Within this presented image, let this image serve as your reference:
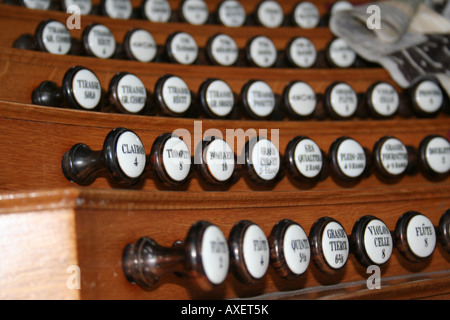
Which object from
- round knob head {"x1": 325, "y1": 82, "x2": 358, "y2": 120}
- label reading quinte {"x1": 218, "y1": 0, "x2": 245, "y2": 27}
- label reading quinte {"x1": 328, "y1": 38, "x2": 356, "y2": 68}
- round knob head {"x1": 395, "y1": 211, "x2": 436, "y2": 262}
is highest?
label reading quinte {"x1": 218, "y1": 0, "x2": 245, "y2": 27}

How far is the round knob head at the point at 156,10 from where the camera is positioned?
1601 millimetres

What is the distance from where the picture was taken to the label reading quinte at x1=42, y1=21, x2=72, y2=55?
1325 millimetres

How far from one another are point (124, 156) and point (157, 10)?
0.76m

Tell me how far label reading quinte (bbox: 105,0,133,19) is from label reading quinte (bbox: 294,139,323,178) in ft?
2.38

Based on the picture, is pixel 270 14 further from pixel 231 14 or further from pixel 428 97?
pixel 428 97

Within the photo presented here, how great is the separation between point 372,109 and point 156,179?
26.9 inches

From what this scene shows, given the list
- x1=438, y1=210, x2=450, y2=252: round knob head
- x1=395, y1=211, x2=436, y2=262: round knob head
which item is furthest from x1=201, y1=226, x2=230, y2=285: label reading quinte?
x1=438, y1=210, x2=450, y2=252: round knob head

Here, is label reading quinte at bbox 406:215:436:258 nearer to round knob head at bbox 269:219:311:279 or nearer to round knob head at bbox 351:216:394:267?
round knob head at bbox 351:216:394:267

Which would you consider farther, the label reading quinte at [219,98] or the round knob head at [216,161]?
the label reading quinte at [219,98]

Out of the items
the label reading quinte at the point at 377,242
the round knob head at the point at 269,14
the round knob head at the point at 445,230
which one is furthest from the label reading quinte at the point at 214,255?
the round knob head at the point at 269,14

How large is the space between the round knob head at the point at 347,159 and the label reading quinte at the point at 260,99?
8.2 inches

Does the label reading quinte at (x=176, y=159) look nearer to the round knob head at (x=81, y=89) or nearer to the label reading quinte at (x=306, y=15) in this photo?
the round knob head at (x=81, y=89)

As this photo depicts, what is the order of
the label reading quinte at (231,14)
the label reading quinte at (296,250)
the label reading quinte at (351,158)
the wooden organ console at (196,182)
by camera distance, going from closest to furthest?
the wooden organ console at (196,182) < the label reading quinte at (296,250) < the label reading quinte at (351,158) < the label reading quinte at (231,14)

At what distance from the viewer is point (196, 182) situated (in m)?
1.20
